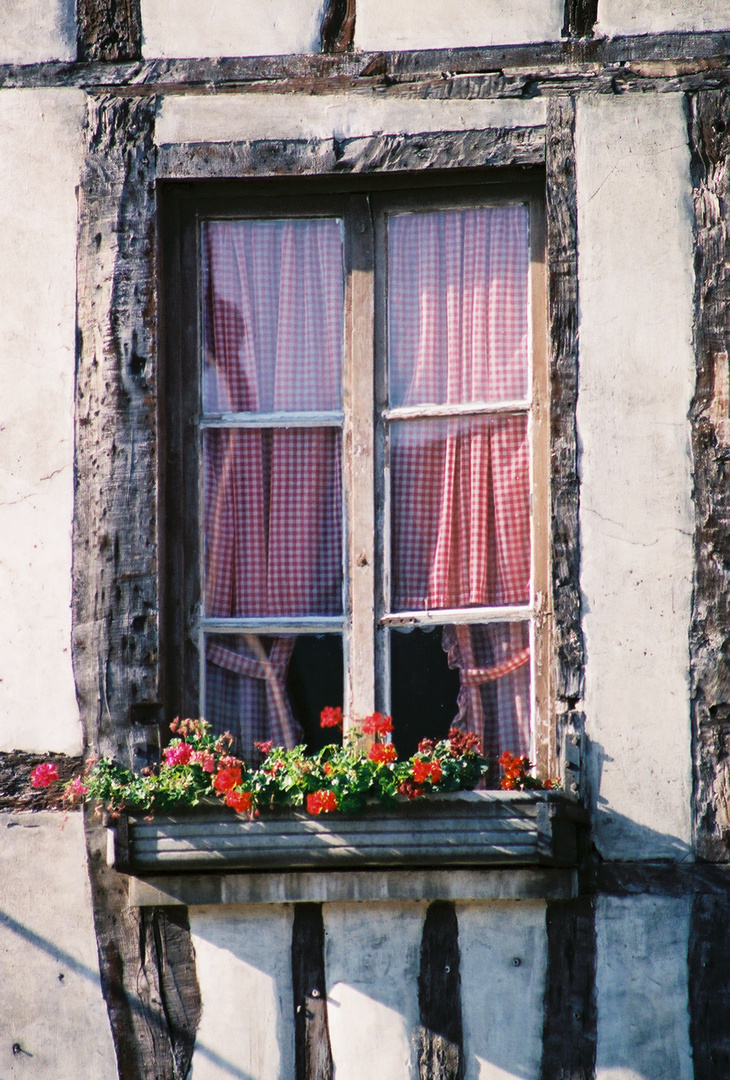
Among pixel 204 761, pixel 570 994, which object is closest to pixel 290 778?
pixel 204 761

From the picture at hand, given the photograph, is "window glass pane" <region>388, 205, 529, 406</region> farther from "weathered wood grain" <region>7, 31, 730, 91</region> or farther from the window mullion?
"weathered wood grain" <region>7, 31, 730, 91</region>

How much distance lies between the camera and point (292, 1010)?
135 inches

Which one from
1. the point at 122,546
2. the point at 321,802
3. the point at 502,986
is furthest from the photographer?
the point at 122,546

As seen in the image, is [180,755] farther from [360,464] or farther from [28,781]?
[360,464]

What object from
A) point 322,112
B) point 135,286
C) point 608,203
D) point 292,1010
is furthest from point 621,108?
point 292,1010

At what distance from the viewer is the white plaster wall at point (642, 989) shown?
11.0ft

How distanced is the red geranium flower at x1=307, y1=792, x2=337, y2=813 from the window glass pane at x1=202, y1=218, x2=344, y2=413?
1182 mm

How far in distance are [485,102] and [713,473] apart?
1.26m

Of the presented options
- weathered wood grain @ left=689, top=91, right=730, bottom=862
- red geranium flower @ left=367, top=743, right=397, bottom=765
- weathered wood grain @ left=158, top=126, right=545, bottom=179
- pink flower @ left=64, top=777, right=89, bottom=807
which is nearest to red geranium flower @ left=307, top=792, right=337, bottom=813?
red geranium flower @ left=367, top=743, right=397, bottom=765

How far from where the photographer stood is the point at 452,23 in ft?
12.2

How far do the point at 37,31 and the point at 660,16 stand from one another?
1.84 meters

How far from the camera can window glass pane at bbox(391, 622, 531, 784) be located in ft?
12.0

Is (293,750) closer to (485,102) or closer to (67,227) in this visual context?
(67,227)

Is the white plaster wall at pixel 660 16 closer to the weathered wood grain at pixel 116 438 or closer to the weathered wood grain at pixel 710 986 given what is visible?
the weathered wood grain at pixel 116 438
